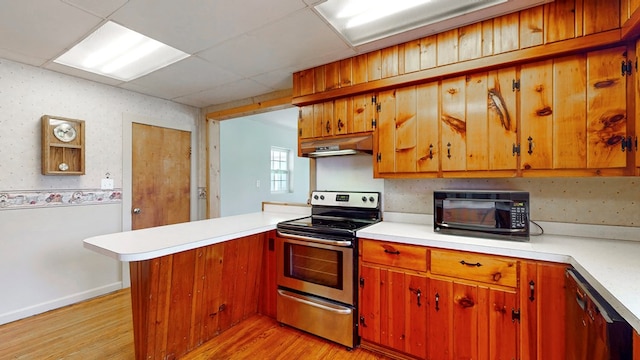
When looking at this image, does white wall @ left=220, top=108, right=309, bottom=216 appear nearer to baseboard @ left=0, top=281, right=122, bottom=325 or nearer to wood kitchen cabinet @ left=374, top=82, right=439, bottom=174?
baseboard @ left=0, top=281, right=122, bottom=325

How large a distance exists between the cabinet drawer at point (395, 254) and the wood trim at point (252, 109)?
76.2 inches

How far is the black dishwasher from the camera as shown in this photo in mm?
974

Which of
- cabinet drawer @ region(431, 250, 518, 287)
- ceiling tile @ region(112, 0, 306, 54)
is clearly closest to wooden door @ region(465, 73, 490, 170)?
cabinet drawer @ region(431, 250, 518, 287)

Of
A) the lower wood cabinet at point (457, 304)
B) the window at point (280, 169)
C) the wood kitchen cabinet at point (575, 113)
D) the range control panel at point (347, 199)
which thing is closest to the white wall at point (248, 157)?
the window at point (280, 169)

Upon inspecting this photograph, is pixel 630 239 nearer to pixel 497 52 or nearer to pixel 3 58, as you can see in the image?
pixel 497 52

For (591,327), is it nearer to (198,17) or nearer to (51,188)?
(198,17)

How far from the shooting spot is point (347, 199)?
8.77 ft

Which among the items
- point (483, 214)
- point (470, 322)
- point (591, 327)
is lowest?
point (470, 322)

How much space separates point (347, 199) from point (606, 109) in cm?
185

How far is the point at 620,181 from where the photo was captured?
180 centimetres

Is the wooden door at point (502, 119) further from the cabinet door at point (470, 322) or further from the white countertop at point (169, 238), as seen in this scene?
the white countertop at point (169, 238)

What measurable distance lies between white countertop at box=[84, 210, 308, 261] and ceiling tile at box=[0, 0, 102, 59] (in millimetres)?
1445

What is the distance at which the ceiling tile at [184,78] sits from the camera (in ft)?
8.47

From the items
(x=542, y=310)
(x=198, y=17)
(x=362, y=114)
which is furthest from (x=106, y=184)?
(x=542, y=310)
